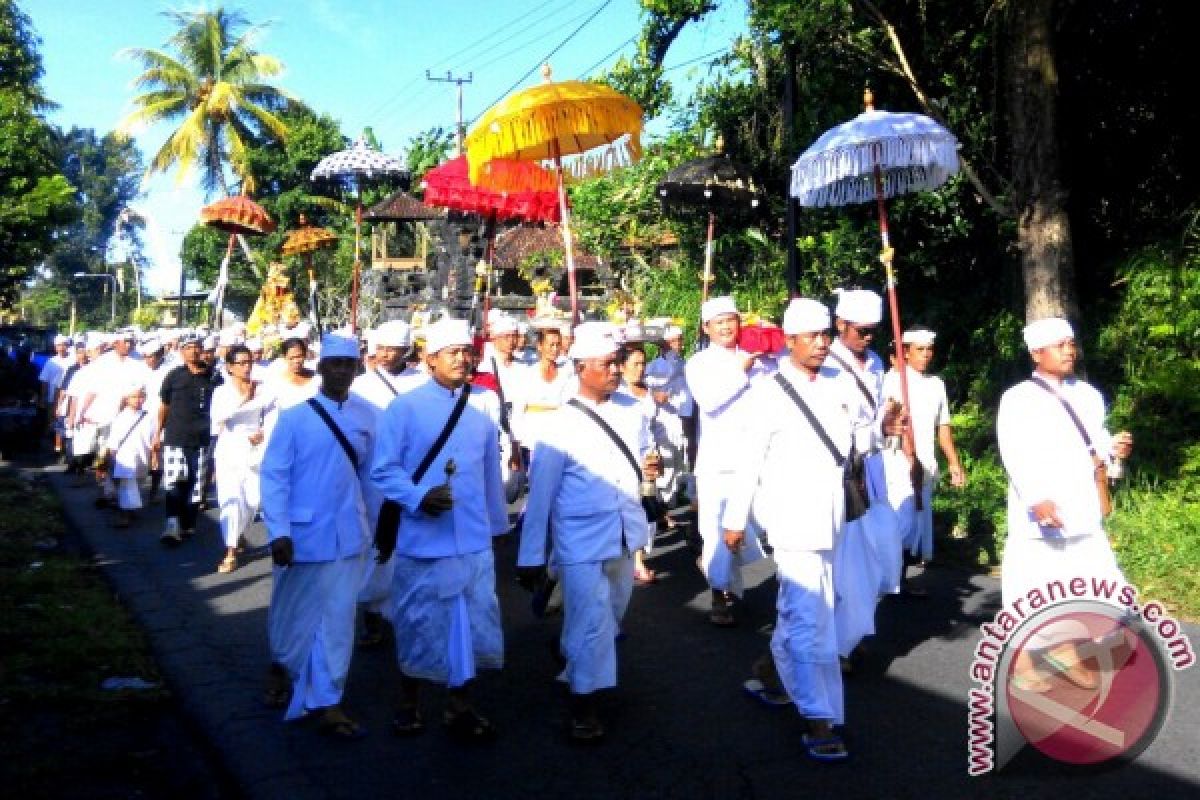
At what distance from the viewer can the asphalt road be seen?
4.88 meters

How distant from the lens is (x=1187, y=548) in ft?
28.0

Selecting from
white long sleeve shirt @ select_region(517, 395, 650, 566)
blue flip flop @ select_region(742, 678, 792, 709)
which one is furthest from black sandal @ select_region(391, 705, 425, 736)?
blue flip flop @ select_region(742, 678, 792, 709)

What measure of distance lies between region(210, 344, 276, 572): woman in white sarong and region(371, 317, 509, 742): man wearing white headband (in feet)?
14.4

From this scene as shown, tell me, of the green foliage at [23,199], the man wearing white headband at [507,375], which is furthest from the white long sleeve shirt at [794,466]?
the green foliage at [23,199]

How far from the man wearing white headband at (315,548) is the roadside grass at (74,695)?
720mm

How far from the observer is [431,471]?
18.3ft

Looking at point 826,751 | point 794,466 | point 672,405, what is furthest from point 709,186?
point 826,751

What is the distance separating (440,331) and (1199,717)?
4.08 meters

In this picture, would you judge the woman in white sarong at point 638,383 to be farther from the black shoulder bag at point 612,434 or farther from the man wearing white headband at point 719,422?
the black shoulder bag at point 612,434

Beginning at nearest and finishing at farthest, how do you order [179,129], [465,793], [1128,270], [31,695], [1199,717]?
[465,793] < [1199,717] < [31,695] < [1128,270] < [179,129]

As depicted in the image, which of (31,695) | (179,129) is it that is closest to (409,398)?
(31,695)

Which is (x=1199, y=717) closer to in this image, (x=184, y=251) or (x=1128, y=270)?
(x=1128, y=270)

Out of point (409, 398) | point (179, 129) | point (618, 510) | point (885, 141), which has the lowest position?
point (618, 510)

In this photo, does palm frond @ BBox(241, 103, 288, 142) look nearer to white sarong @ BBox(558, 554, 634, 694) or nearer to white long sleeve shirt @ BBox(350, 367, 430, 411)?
white long sleeve shirt @ BBox(350, 367, 430, 411)
